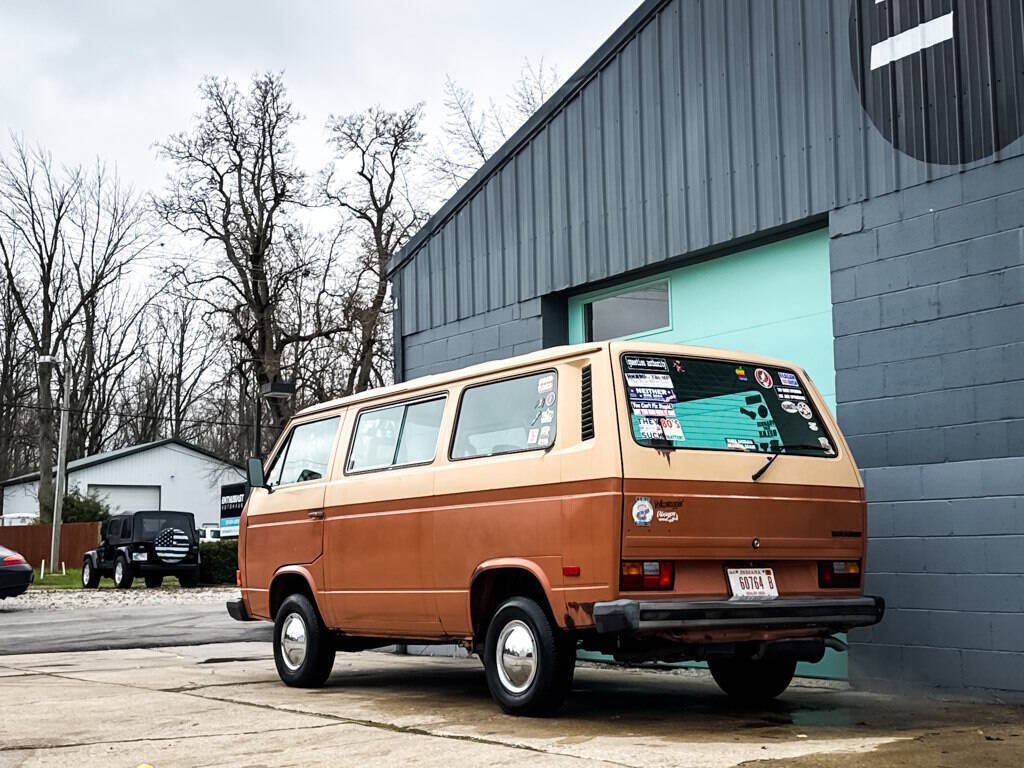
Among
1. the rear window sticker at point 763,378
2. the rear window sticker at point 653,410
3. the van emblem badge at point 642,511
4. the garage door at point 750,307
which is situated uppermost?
the garage door at point 750,307

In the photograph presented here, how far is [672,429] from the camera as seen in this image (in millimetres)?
7168

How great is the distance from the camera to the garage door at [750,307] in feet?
32.4

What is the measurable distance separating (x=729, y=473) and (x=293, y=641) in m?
4.01

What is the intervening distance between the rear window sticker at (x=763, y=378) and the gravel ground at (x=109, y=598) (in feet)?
58.3

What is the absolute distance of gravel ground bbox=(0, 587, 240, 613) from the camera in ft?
77.6

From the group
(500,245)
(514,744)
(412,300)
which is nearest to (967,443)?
(514,744)

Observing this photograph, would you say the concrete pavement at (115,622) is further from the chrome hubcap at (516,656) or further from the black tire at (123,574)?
the chrome hubcap at (516,656)

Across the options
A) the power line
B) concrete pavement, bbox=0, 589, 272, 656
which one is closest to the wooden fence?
the power line

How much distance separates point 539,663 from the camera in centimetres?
720

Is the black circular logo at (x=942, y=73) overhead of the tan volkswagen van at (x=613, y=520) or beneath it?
overhead

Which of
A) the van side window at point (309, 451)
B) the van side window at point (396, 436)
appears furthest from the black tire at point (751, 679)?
the van side window at point (309, 451)

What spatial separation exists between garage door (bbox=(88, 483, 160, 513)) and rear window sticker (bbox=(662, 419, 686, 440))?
5138 centimetres

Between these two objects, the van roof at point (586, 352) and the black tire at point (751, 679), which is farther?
the black tire at point (751, 679)

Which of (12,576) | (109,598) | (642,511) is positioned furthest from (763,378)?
(109,598)
